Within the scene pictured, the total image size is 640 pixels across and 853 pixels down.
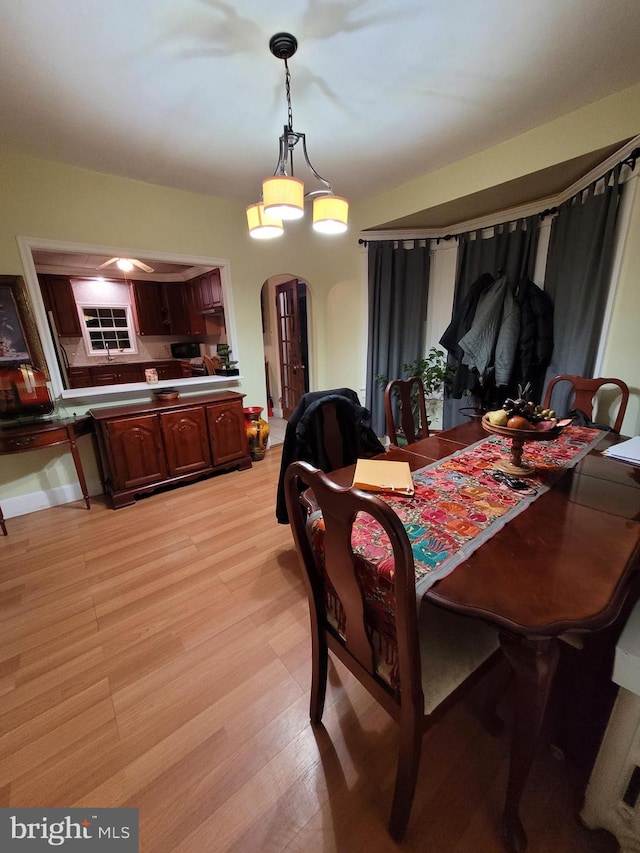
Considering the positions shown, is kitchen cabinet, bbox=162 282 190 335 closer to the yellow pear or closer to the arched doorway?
the arched doorway

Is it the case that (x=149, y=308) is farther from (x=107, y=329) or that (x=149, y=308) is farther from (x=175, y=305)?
(x=107, y=329)

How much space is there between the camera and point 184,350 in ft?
18.2

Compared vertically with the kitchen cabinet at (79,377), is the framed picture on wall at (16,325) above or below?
above

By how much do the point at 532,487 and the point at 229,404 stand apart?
256 centimetres

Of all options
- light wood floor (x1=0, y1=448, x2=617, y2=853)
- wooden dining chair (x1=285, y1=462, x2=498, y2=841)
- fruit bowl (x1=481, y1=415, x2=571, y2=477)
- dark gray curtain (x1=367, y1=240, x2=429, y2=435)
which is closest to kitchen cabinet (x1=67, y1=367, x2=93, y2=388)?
light wood floor (x1=0, y1=448, x2=617, y2=853)

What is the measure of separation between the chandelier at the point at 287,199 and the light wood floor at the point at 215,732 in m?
1.90

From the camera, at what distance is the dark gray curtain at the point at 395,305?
10.9 feet

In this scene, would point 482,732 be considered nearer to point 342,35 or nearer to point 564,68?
point 342,35

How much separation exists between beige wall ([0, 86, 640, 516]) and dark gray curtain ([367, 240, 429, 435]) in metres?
0.15

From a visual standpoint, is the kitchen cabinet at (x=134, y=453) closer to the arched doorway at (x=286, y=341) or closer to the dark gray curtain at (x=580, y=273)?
the arched doorway at (x=286, y=341)

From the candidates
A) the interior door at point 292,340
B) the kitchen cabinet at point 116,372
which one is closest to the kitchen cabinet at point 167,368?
the kitchen cabinet at point 116,372

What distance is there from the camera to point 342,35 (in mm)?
1428

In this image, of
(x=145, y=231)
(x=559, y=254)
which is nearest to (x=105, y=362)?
(x=145, y=231)

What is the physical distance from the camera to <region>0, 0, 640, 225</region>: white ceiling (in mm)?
1323
